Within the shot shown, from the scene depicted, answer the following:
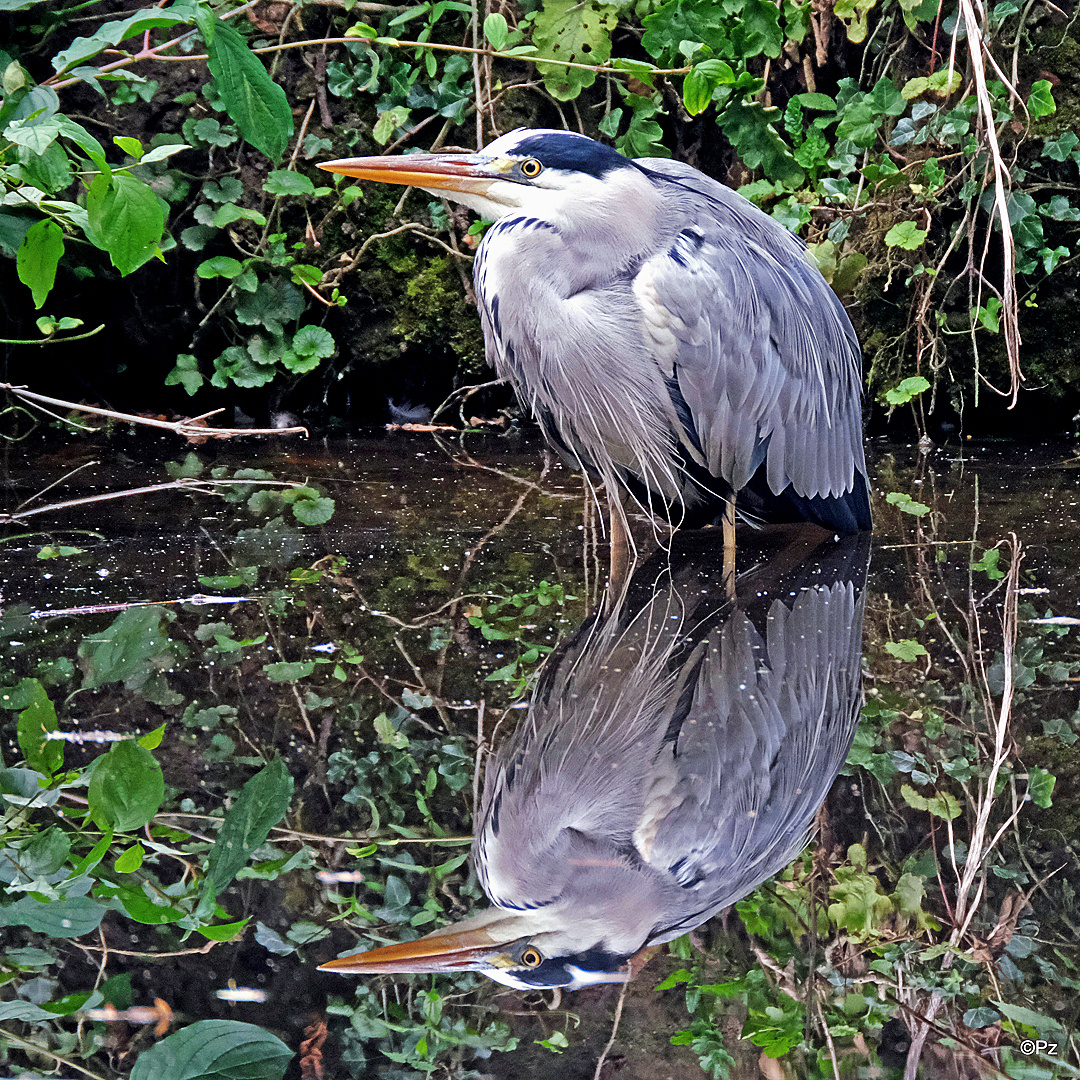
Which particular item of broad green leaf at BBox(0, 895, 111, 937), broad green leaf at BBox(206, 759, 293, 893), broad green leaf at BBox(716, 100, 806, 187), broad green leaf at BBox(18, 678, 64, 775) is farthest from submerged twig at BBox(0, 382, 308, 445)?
broad green leaf at BBox(716, 100, 806, 187)

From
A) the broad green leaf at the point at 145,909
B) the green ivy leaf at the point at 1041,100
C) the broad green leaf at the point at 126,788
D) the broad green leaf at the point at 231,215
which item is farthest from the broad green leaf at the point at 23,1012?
the green ivy leaf at the point at 1041,100

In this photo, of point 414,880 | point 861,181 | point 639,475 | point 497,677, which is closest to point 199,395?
point 639,475

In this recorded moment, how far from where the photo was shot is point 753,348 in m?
2.50

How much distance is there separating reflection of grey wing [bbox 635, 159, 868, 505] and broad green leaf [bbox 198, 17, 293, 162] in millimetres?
831

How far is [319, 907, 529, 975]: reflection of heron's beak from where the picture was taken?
0.96 meters

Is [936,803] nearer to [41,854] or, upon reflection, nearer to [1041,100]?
[41,854]

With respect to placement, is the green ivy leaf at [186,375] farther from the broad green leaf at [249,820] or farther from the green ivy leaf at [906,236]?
the broad green leaf at [249,820]

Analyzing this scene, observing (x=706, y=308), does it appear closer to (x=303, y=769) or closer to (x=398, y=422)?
(x=303, y=769)

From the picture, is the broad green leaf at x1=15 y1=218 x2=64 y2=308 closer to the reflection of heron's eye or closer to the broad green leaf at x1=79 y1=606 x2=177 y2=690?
the broad green leaf at x1=79 y1=606 x2=177 y2=690

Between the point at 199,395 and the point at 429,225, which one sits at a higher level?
the point at 429,225

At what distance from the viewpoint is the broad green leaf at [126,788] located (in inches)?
47.8

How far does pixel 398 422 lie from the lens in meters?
3.95

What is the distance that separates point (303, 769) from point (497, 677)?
1.31 feet

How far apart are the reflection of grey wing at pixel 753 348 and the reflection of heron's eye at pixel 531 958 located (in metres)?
1.54
